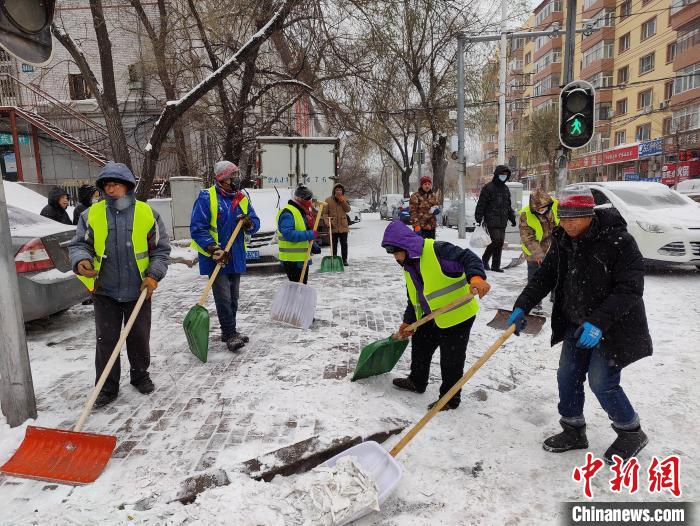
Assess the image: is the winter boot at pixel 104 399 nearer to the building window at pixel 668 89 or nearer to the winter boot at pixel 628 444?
the winter boot at pixel 628 444

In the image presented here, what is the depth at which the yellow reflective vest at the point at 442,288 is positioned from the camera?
130 inches

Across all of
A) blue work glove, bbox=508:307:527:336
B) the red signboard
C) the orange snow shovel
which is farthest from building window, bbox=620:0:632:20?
the orange snow shovel

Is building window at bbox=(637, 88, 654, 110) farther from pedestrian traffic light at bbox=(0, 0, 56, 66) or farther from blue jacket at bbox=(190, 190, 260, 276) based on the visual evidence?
pedestrian traffic light at bbox=(0, 0, 56, 66)

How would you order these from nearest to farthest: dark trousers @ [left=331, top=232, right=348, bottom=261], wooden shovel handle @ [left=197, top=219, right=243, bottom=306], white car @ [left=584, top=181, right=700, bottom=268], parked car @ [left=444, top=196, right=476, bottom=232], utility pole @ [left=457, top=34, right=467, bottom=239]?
wooden shovel handle @ [left=197, top=219, right=243, bottom=306], white car @ [left=584, top=181, right=700, bottom=268], dark trousers @ [left=331, top=232, right=348, bottom=261], utility pole @ [left=457, top=34, right=467, bottom=239], parked car @ [left=444, top=196, right=476, bottom=232]

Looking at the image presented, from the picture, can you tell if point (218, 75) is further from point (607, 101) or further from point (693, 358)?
point (607, 101)

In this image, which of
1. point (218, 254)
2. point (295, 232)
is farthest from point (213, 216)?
point (295, 232)

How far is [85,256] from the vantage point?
10.9 ft

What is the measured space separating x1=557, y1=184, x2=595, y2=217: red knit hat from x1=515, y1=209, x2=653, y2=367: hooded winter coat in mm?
113

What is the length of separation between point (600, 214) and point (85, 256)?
3.28 metres

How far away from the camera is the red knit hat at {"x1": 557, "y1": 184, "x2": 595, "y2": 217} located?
8.35 ft

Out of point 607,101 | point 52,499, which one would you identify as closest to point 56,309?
point 52,499

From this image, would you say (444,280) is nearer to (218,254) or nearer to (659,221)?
(218,254)

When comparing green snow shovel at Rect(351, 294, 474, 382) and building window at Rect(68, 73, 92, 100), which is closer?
green snow shovel at Rect(351, 294, 474, 382)

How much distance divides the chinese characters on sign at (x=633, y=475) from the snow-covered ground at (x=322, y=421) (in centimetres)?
4
